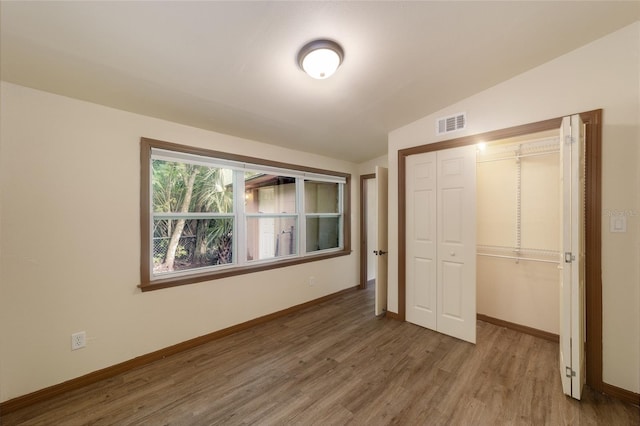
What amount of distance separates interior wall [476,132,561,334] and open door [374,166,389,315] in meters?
1.19

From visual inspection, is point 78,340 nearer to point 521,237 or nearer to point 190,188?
point 190,188

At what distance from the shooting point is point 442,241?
9.27 feet

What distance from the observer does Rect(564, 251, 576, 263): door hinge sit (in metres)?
1.78

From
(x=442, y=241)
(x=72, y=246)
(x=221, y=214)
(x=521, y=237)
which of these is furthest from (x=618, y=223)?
(x=72, y=246)

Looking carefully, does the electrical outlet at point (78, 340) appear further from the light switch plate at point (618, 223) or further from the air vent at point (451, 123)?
the light switch plate at point (618, 223)

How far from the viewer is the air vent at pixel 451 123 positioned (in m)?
2.67

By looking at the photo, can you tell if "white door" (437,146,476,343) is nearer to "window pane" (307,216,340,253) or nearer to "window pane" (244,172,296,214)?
"window pane" (307,216,340,253)

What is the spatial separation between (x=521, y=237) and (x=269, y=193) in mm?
3180

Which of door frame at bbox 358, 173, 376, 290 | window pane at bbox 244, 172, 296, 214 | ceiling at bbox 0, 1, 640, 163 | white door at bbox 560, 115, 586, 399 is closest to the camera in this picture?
ceiling at bbox 0, 1, 640, 163

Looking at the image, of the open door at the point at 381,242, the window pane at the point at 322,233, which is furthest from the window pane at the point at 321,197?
the open door at the point at 381,242

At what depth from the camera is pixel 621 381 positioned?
1.84 meters

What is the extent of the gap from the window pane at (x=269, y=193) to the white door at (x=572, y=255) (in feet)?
9.51

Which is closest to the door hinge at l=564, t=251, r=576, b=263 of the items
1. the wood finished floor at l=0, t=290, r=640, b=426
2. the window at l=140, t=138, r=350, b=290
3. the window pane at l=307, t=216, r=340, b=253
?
the wood finished floor at l=0, t=290, r=640, b=426

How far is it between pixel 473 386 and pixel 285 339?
1781 millimetres
